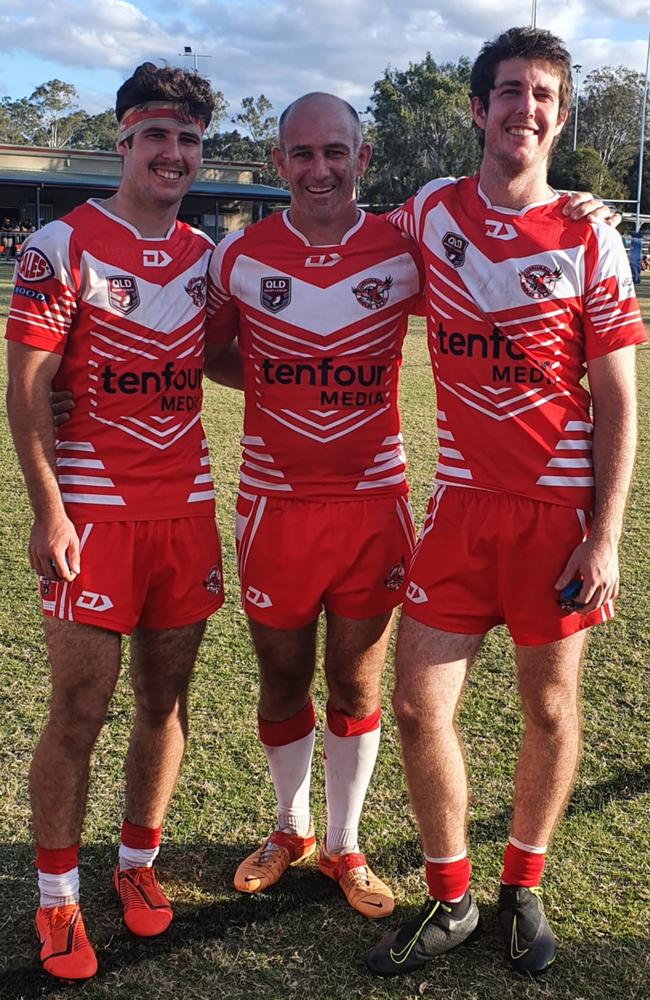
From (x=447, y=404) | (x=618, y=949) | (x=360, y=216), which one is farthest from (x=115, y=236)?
(x=618, y=949)

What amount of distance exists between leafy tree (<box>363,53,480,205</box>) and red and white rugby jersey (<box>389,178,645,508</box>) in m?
58.8

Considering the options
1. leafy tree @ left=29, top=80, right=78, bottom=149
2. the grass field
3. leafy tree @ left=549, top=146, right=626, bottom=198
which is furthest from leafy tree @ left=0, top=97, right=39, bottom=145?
the grass field

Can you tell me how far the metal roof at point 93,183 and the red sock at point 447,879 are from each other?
44551 mm

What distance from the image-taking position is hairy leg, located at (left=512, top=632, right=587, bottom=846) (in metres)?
2.83

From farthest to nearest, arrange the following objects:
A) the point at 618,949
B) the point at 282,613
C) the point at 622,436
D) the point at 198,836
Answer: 1. the point at 198,836
2. the point at 282,613
3. the point at 618,949
4. the point at 622,436

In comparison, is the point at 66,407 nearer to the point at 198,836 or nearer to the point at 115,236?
the point at 115,236

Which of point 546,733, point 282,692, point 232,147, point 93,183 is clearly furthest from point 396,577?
point 232,147

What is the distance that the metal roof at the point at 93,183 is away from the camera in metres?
45.7

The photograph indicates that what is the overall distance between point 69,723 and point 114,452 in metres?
0.81

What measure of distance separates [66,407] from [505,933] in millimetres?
2059

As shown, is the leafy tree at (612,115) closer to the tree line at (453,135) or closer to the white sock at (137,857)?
the tree line at (453,135)

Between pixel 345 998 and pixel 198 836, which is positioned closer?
pixel 345 998

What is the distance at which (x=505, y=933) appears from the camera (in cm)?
288

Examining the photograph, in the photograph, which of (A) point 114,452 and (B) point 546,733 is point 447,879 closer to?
(B) point 546,733
